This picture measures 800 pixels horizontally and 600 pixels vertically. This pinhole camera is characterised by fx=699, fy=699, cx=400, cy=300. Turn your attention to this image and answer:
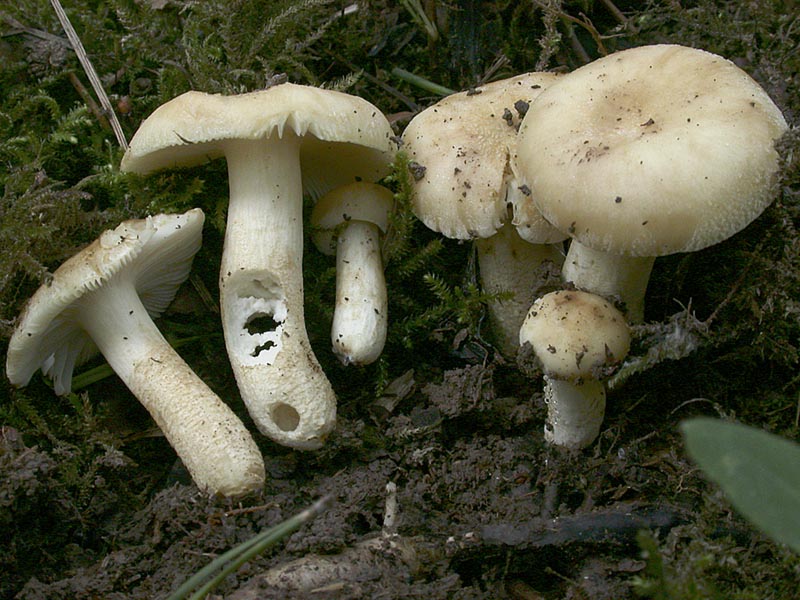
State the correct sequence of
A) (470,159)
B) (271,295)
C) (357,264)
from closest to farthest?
(470,159) < (271,295) < (357,264)

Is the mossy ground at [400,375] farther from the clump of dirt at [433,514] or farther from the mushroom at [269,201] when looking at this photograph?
the mushroom at [269,201]

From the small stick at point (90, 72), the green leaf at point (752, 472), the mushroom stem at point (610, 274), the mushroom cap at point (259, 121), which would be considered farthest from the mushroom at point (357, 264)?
the green leaf at point (752, 472)

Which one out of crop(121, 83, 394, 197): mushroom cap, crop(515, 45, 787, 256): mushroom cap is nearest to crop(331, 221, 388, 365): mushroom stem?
crop(121, 83, 394, 197): mushroom cap

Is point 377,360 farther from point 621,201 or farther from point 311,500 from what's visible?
point 621,201

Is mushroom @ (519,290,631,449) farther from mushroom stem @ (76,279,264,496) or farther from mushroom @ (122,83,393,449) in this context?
mushroom stem @ (76,279,264,496)

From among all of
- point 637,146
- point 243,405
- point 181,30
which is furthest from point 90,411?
point 637,146

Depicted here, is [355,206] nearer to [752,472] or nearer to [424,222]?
[424,222]

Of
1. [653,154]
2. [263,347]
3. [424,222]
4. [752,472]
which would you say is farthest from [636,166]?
[263,347]
